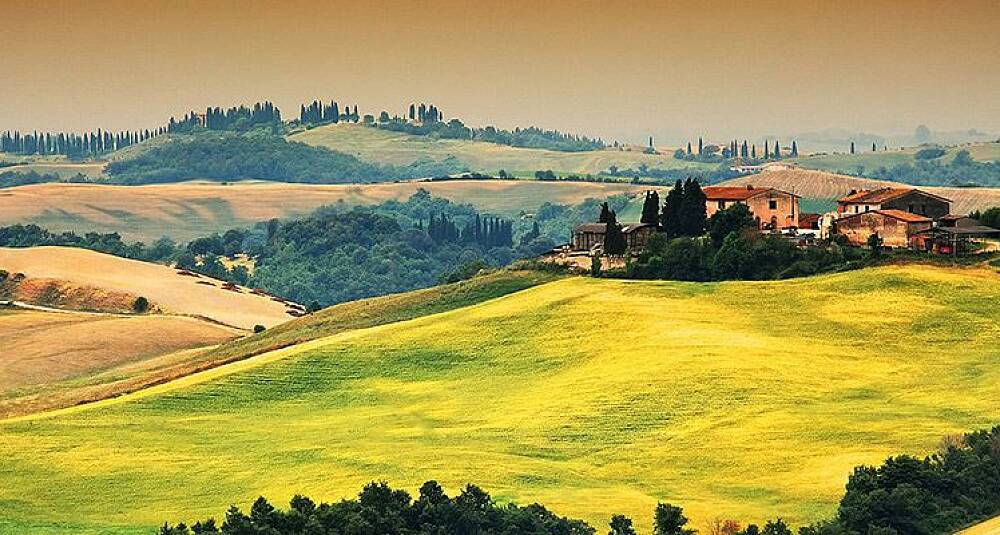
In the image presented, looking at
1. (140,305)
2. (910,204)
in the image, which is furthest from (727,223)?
(140,305)

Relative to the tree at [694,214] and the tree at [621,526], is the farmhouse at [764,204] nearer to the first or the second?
the tree at [694,214]

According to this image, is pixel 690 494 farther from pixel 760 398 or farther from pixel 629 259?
pixel 629 259

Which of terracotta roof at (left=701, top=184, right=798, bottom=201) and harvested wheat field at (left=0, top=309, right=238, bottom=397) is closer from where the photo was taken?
harvested wheat field at (left=0, top=309, right=238, bottom=397)

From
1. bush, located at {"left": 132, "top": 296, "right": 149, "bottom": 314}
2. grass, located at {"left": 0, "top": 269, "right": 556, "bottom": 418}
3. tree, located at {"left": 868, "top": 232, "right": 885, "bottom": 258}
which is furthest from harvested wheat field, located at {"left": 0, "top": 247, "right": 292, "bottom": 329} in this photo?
tree, located at {"left": 868, "top": 232, "right": 885, "bottom": 258}

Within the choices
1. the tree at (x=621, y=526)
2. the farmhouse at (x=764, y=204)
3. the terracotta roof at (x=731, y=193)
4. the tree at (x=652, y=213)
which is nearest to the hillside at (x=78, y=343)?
the tree at (x=652, y=213)

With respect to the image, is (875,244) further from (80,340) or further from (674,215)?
(80,340)

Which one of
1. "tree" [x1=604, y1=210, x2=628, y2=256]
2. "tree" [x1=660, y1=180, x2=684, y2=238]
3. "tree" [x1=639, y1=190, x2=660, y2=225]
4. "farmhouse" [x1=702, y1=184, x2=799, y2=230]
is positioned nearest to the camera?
"tree" [x1=604, y1=210, x2=628, y2=256]

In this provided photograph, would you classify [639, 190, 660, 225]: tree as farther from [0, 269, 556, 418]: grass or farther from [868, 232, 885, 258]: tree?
[868, 232, 885, 258]: tree
